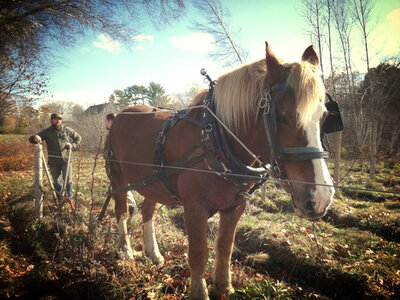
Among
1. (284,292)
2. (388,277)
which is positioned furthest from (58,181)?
(388,277)

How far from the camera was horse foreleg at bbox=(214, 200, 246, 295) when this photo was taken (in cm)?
225

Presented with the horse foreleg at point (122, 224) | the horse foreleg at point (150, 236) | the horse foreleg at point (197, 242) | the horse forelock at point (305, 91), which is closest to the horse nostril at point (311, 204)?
the horse forelock at point (305, 91)

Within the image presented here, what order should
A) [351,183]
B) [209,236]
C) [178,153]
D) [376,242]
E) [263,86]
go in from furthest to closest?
[351,183], [209,236], [376,242], [178,153], [263,86]

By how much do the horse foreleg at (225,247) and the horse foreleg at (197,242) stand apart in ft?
1.37

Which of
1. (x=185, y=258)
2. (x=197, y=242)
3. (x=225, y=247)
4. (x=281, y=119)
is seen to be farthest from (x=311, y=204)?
(x=185, y=258)

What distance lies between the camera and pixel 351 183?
836 cm

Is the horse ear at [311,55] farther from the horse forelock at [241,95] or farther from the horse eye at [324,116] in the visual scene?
the horse eye at [324,116]

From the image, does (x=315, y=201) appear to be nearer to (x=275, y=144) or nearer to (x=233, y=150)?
(x=275, y=144)

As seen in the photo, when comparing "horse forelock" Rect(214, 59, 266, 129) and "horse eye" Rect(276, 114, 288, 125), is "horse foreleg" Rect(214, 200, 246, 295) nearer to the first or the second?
"horse forelock" Rect(214, 59, 266, 129)

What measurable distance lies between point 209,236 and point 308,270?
1.72 metres

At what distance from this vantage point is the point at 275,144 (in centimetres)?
144

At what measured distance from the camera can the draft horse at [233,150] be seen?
4.46 ft

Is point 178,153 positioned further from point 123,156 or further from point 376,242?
point 376,242

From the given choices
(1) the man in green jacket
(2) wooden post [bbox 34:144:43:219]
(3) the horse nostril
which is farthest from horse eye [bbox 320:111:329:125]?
(1) the man in green jacket
